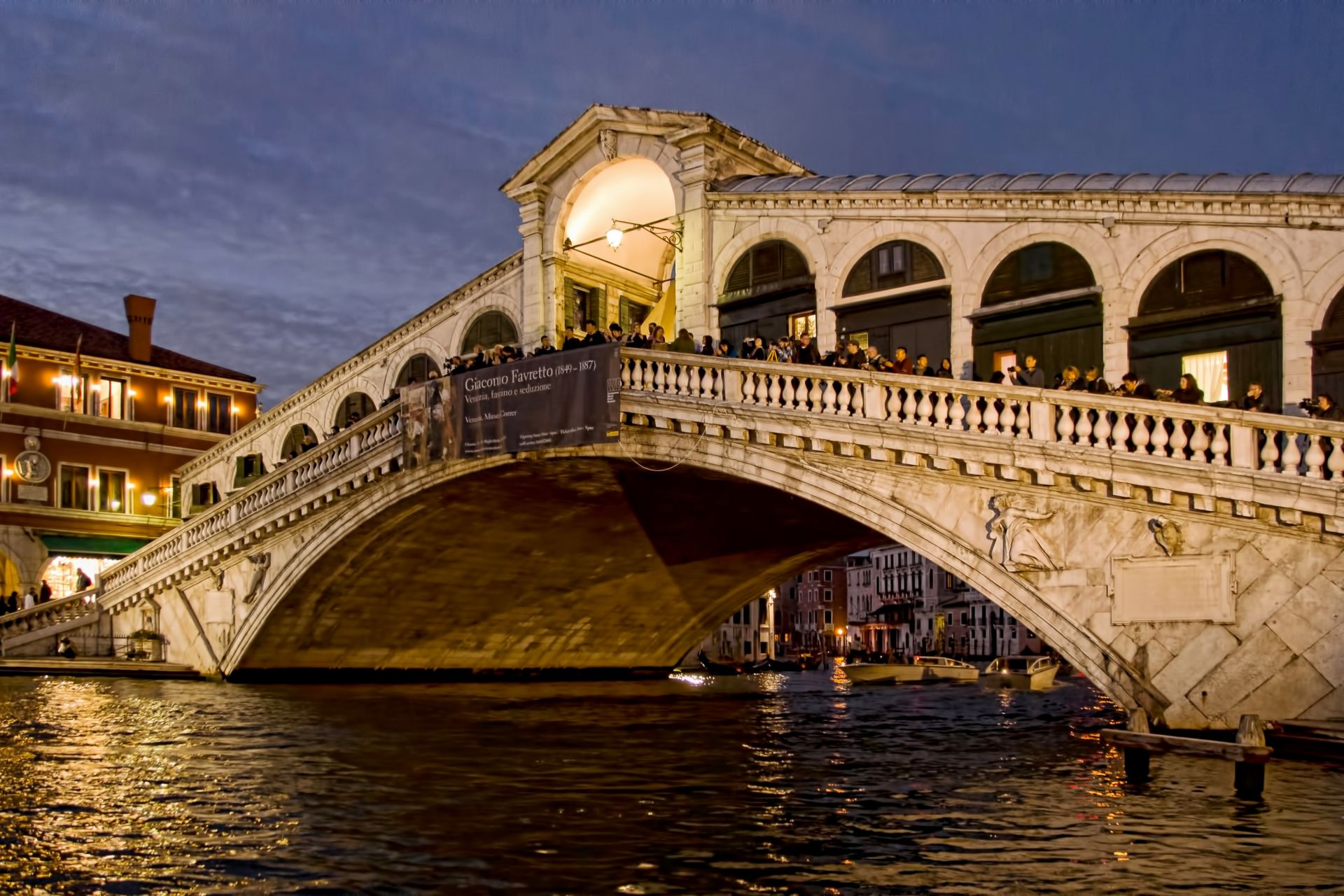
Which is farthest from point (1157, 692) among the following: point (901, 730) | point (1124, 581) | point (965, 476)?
point (901, 730)

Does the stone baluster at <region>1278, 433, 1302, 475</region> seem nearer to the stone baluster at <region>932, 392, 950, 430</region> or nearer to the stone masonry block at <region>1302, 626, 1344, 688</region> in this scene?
the stone masonry block at <region>1302, 626, 1344, 688</region>

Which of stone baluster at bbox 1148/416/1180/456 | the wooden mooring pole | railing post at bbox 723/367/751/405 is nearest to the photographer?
the wooden mooring pole

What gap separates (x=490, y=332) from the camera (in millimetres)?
29484

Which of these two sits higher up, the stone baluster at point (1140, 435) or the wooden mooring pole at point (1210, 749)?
the stone baluster at point (1140, 435)

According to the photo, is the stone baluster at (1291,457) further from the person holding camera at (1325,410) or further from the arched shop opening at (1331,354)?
the arched shop opening at (1331,354)

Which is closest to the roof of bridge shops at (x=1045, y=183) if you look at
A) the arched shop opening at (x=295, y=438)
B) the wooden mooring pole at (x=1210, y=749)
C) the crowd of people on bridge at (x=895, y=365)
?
the crowd of people on bridge at (x=895, y=365)

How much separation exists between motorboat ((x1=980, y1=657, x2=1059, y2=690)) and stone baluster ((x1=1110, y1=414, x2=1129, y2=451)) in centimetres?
2959

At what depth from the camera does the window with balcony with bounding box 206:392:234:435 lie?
46656 millimetres

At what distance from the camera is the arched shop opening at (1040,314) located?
19594 millimetres

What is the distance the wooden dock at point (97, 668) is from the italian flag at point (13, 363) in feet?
32.6

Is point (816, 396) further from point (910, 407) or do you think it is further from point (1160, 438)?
point (1160, 438)

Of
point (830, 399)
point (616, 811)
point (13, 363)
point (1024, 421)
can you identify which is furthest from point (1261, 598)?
point (13, 363)

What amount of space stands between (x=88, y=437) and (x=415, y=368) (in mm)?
16663

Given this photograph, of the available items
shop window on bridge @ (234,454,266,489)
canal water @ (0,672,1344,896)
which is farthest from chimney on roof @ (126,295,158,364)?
canal water @ (0,672,1344,896)
